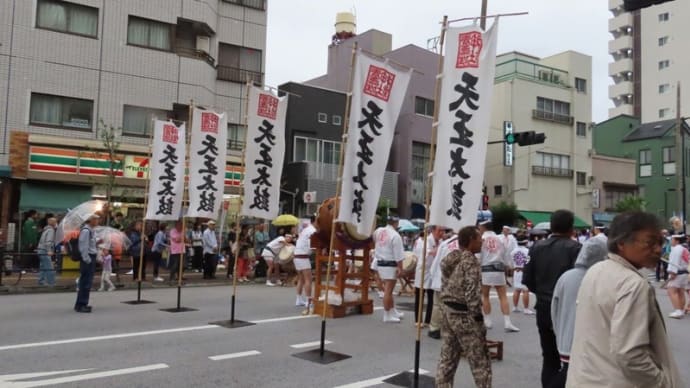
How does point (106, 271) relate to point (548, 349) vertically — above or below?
below

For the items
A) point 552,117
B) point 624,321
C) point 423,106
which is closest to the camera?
point 624,321

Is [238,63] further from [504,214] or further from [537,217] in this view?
[537,217]

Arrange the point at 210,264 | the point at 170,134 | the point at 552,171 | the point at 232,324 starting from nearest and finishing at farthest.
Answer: the point at 232,324, the point at 170,134, the point at 210,264, the point at 552,171

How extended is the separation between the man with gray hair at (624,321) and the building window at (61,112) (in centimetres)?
2249

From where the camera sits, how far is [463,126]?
646 cm

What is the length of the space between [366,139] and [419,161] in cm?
2724

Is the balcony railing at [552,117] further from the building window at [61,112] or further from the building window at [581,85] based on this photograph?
the building window at [61,112]

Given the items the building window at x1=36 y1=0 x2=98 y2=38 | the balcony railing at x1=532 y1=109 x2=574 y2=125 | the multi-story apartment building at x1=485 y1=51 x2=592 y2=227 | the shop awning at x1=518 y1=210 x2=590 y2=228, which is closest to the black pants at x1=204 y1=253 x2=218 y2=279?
the building window at x1=36 y1=0 x2=98 y2=38

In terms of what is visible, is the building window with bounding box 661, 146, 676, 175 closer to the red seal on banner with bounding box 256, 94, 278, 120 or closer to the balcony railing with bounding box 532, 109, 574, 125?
the balcony railing with bounding box 532, 109, 574, 125

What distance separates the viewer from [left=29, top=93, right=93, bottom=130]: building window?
69.8 ft

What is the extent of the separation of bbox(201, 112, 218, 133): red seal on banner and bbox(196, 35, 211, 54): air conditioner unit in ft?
47.3

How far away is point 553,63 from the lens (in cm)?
4378

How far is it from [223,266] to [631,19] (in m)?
59.4

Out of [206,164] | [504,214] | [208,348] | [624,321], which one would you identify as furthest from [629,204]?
[624,321]
